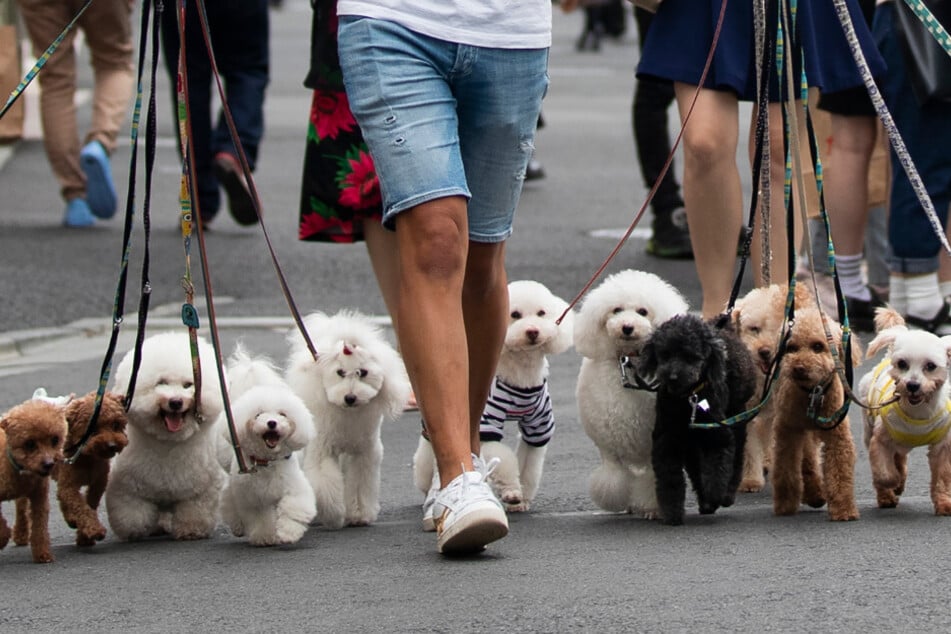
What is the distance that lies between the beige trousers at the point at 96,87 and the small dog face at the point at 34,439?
6476 millimetres

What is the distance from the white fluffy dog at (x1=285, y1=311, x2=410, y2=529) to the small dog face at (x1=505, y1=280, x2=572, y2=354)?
37cm

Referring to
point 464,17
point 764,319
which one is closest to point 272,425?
point 464,17

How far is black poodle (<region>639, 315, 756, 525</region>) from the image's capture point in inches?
182

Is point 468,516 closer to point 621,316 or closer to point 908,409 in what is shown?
point 621,316

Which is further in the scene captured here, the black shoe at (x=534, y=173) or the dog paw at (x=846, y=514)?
the black shoe at (x=534, y=173)

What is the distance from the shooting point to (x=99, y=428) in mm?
4676

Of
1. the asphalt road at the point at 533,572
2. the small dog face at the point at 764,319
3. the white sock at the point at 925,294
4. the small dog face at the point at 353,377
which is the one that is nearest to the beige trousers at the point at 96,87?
the asphalt road at the point at 533,572

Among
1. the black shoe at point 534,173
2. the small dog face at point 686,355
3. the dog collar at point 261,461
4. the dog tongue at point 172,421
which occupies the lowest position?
the black shoe at point 534,173

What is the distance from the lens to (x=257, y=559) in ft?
15.1

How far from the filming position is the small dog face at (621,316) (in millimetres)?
5035

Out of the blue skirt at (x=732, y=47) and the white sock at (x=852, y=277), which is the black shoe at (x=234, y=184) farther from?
the blue skirt at (x=732, y=47)

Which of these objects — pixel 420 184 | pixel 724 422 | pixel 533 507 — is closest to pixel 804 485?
pixel 724 422

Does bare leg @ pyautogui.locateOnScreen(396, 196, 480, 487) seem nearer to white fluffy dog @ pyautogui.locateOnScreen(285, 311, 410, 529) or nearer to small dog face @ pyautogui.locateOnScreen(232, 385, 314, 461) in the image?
small dog face @ pyautogui.locateOnScreen(232, 385, 314, 461)

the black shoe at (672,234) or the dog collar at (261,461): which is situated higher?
the dog collar at (261,461)
